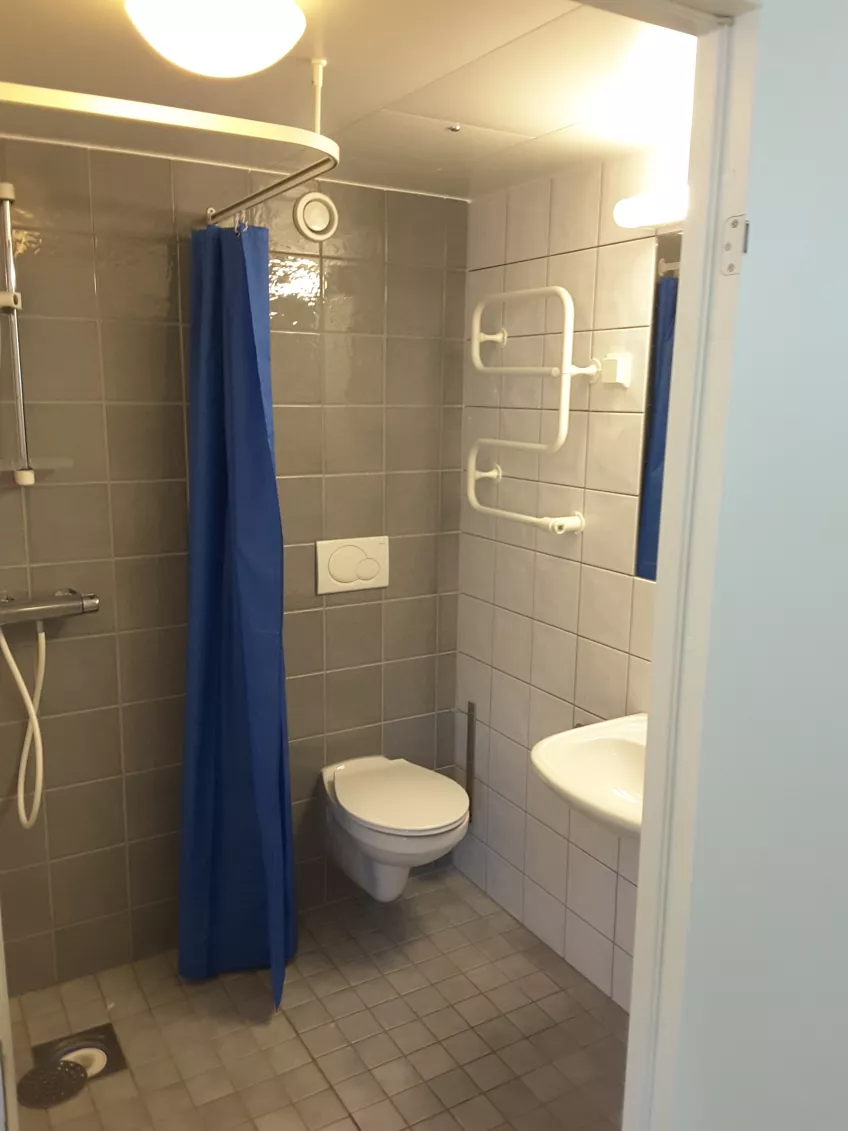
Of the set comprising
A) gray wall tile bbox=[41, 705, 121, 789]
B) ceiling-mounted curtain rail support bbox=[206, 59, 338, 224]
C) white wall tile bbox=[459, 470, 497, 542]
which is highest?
ceiling-mounted curtain rail support bbox=[206, 59, 338, 224]

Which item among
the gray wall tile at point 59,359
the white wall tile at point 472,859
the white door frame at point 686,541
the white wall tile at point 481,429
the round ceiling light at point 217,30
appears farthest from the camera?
the white wall tile at point 472,859

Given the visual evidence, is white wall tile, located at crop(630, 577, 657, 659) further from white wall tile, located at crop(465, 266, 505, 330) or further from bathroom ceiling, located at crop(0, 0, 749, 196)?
bathroom ceiling, located at crop(0, 0, 749, 196)

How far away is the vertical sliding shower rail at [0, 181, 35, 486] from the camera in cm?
198

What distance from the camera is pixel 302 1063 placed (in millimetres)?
2219

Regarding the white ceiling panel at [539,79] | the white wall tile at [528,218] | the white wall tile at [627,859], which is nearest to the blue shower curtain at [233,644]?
the white ceiling panel at [539,79]

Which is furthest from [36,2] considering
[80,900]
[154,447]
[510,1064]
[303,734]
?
[510,1064]

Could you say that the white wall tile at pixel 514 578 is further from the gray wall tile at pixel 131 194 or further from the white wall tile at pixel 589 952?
the gray wall tile at pixel 131 194

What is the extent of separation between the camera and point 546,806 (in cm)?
267

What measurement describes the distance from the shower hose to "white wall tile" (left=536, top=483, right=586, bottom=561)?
1.38 meters

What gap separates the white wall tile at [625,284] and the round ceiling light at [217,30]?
106 cm

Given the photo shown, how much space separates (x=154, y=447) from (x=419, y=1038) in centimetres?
171

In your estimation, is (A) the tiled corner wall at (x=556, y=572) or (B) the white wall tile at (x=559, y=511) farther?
(B) the white wall tile at (x=559, y=511)

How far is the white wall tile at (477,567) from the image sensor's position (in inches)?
111

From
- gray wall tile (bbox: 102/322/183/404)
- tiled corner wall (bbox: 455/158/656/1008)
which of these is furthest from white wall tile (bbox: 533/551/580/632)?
gray wall tile (bbox: 102/322/183/404)
